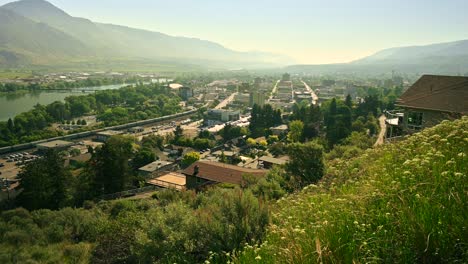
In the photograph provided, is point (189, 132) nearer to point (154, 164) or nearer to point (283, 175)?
point (154, 164)

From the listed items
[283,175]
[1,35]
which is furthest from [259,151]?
[1,35]

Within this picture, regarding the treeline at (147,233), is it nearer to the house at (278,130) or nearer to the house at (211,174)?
the house at (211,174)

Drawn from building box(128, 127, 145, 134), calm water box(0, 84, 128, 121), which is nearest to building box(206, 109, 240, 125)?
building box(128, 127, 145, 134)

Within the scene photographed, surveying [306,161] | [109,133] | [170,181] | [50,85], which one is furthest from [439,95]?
[50,85]

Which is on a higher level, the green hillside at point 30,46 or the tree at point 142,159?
the green hillside at point 30,46

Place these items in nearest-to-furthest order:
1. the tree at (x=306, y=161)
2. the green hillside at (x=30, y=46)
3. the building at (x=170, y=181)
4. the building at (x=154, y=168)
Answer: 1. the tree at (x=306, y=161)
2. the building at (x=170, y=181)
3. the building at (x=154, y=168)
4. the green hillside at (x=30, y=46)

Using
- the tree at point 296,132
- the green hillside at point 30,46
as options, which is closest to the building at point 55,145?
the tree at point 296,132

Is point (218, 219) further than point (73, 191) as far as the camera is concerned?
No
